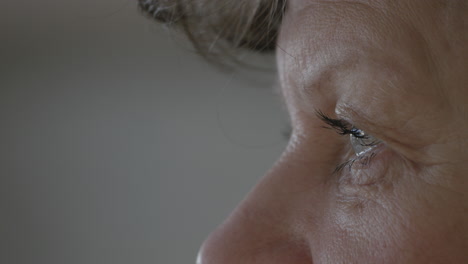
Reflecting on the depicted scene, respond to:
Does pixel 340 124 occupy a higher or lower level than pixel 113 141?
higher

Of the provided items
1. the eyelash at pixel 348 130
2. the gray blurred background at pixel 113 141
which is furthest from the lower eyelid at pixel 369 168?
the gray blurred background at pixel 113 141

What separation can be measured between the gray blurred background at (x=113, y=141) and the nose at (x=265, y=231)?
→ 1460mm

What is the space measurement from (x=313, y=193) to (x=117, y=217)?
68.3 inches

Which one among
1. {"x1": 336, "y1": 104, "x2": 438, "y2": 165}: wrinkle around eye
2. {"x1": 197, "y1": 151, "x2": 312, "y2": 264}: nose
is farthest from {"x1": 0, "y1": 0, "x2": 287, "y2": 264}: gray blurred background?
{"x1": 336, "y1": 104, "x2": 438, "y2": 165}: wrinkle around eye

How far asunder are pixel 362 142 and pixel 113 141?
191 centimetres

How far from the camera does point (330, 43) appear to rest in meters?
0.40

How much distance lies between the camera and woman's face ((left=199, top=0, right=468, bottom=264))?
0.36 meters

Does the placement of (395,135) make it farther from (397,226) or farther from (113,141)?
(113,141)

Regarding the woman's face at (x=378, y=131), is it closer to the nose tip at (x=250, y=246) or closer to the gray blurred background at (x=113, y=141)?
the nose tip at (x=250, y=246)

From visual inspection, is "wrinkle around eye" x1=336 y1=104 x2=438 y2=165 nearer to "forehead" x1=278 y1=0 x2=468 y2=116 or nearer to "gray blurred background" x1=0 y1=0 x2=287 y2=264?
"forehead" x1=278 y1=0 x2=468 y2=116

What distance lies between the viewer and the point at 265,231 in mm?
488

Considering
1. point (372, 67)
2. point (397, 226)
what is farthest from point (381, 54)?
point (397, 226)

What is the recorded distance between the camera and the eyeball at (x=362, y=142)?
17.4 inches

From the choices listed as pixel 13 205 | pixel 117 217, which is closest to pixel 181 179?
pixel 117 217
